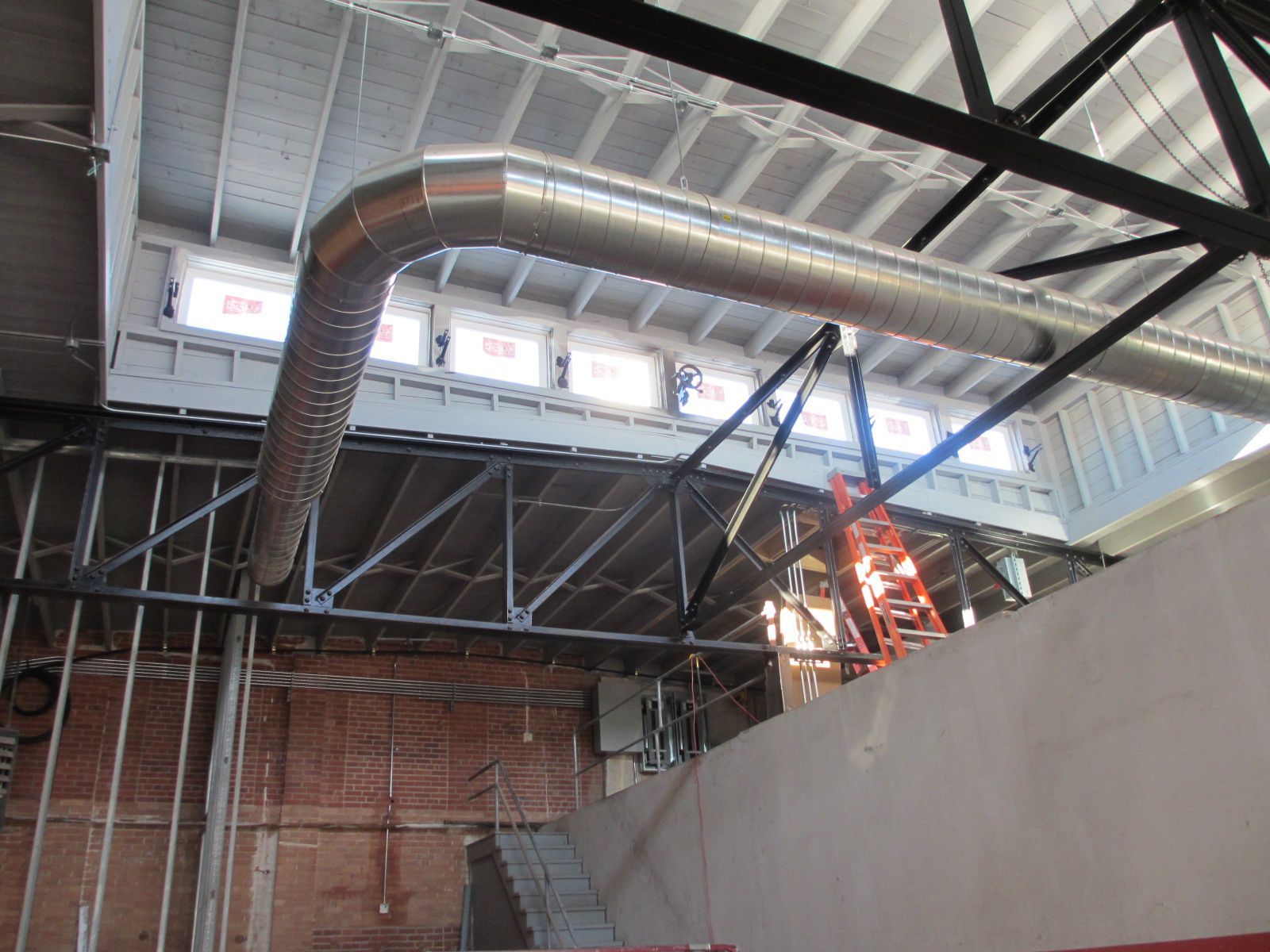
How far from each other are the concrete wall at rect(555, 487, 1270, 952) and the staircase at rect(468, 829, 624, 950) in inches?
103

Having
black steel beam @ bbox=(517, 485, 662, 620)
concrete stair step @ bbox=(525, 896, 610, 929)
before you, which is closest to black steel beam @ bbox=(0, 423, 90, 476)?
black steel beam @ bbox=(517, 485, 662, 620)

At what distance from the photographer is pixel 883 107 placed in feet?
14.8

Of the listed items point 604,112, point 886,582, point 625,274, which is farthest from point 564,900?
point 604,112

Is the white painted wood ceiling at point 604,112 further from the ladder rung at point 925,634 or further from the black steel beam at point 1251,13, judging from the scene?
the ladder rung at point 925,634

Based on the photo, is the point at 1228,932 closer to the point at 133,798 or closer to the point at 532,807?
the point at 532,807

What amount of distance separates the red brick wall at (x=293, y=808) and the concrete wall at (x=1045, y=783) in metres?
6.52

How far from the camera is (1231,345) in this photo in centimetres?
855

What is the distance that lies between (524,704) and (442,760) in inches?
60.4

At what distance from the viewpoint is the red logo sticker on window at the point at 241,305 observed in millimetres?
10477

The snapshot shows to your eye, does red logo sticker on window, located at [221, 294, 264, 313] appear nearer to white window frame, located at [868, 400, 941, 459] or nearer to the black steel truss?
the black steel truss

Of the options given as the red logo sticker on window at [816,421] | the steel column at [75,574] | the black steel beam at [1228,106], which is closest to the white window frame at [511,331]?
the red logo sticker on window at [816,421]

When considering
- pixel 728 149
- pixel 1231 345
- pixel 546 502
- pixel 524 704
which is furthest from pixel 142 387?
pixel 1231 345

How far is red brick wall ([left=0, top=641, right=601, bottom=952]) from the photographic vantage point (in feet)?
39.8

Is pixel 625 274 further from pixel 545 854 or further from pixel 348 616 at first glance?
pixel 545 854
